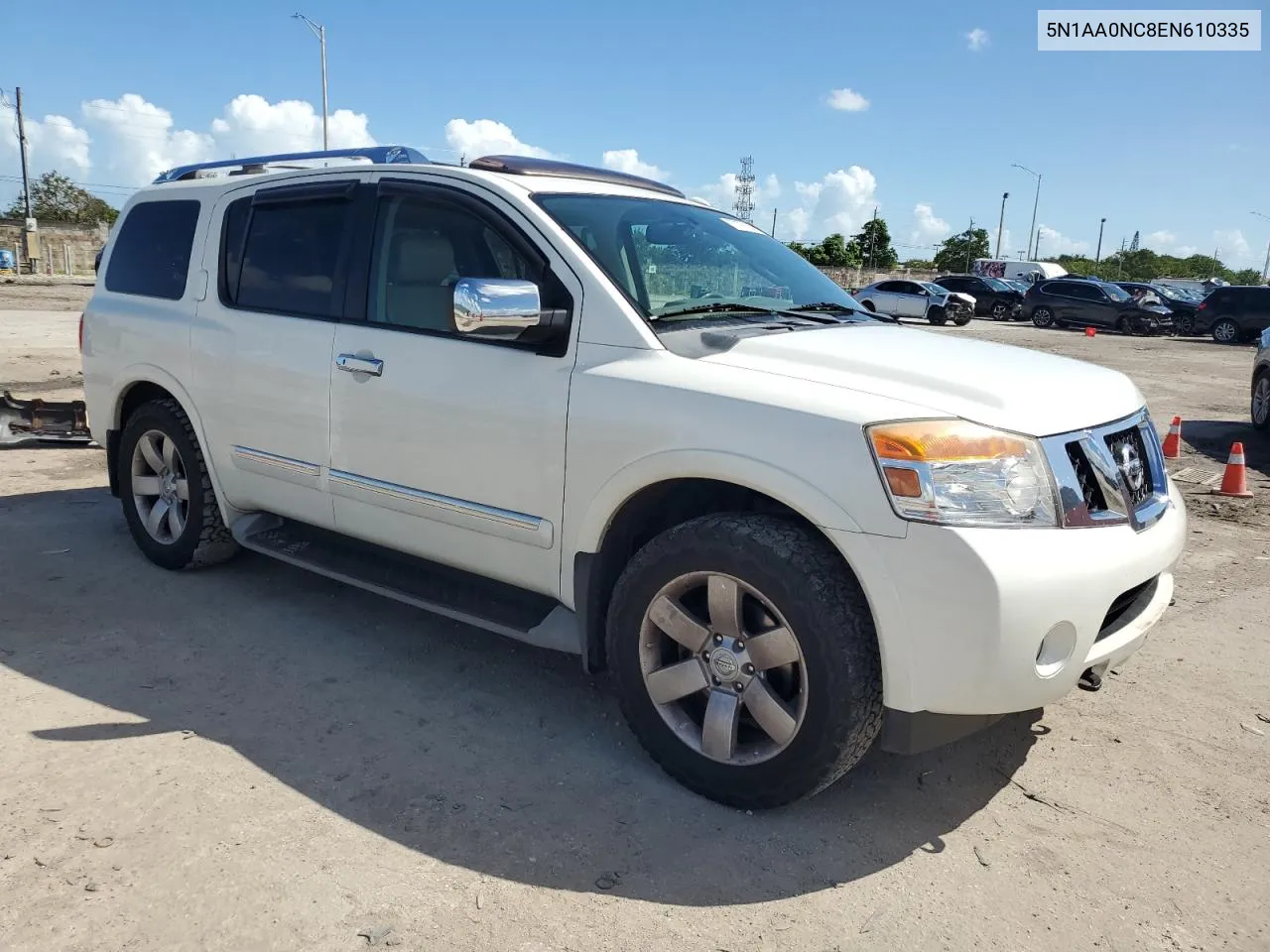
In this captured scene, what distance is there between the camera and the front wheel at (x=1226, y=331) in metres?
27.6

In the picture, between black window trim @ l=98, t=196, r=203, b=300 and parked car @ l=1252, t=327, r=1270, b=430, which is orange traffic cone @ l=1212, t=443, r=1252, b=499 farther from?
black window trim @ l=98, t=196, r=203, b=300

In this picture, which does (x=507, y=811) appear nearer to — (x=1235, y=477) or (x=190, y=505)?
(x=190, y=505)

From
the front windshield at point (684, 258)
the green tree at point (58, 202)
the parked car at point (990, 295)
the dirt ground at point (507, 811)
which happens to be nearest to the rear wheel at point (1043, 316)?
the parked car at point (990, 295)

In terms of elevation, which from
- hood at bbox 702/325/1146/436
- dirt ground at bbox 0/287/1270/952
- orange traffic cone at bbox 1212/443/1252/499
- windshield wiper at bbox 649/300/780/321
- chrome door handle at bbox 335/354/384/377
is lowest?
dirt ground at bbox 0/287/1270/952

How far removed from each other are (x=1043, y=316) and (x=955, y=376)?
33579 millimetres

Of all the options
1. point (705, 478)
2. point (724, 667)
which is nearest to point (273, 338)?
point (705, 478)

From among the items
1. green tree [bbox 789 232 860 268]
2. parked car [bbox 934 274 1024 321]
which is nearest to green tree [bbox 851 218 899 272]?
green tree [bbox 789 232 860 268]

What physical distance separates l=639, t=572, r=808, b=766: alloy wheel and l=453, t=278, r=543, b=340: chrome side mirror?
96cm

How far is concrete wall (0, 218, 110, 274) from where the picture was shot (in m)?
51.0

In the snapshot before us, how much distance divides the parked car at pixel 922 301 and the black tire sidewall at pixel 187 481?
28174 millimetres

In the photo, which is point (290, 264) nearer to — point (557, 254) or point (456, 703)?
point (557, 254)

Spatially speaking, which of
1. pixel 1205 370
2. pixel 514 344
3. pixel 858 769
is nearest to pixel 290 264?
pixel 514 344

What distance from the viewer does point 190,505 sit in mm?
4797

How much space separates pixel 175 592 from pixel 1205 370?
764 inches
